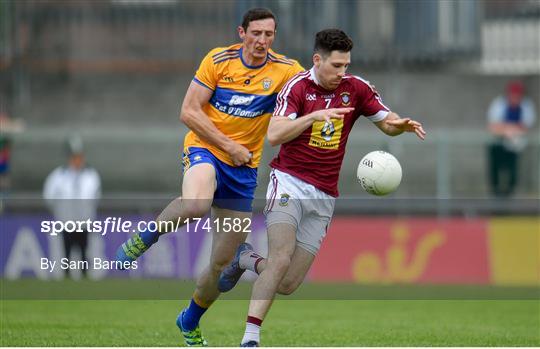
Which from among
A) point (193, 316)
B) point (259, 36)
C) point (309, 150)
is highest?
point (259, 36)

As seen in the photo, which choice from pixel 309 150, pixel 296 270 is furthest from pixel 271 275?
pixel 309 150

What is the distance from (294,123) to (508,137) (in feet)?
37.5

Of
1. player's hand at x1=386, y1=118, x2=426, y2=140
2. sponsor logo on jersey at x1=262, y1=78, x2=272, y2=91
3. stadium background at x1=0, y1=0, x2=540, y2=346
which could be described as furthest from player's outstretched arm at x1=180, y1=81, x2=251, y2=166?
stadium background at x1=0, y1=0, x2=540, y2=346

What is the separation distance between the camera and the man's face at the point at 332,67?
9.94 meters

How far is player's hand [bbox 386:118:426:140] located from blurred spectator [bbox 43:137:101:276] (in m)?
10.3

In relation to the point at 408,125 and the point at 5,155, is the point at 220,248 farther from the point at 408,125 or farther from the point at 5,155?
the point at 5,155

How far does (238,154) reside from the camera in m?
10.9

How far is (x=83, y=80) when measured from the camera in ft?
76.5

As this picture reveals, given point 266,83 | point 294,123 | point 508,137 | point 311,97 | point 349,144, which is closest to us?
point 294,123

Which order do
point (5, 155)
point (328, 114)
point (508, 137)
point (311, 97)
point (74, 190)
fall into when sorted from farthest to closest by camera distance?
1. point (5, 155)
2. point (508, 137)
3. point (74, 190)
4. point (311, 97)
5. point (328, 114)

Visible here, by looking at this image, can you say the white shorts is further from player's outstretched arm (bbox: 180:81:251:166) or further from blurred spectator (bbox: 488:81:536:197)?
blurred spectator (bbox: 488:81:536:197)

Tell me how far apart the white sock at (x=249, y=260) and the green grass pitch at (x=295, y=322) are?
80cm

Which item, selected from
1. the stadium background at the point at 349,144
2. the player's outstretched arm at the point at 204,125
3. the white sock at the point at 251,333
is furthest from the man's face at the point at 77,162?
the white sock at the point at 251,333

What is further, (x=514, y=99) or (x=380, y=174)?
(x=514, y=99)
